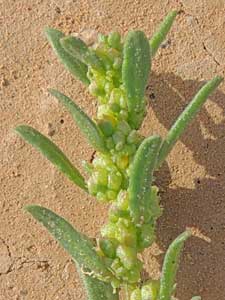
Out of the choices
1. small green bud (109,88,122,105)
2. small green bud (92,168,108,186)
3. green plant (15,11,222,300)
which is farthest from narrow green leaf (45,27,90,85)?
small green bud (92,168,108,186)

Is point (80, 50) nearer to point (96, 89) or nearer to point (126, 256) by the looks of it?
point (96, 89)

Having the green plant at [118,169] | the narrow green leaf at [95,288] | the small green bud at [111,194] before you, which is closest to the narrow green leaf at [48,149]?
the green plant at [118,169]

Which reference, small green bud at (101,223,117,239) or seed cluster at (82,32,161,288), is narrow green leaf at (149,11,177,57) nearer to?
seed cluster at (82,32,161,288)

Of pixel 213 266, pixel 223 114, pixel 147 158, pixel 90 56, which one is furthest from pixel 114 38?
pixel 213 266

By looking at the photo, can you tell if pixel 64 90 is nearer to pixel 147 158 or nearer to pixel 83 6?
pixel 83 6

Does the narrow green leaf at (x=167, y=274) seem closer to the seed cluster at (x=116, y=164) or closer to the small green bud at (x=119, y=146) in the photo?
the seed cluster at (x=116, y=164)
